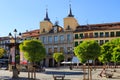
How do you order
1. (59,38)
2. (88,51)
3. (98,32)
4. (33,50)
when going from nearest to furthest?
1. (88,51)
2. (33,50)
3. (98,32)
4. (59,38)

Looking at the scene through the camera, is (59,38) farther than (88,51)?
Yes

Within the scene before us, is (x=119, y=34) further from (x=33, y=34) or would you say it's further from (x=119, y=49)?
(x=119, y=49)

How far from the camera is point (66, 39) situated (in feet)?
268

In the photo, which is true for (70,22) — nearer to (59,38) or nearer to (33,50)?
(59,38)

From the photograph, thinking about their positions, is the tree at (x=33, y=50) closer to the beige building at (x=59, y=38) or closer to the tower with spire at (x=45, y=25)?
the beige building at (x=59, y=38)

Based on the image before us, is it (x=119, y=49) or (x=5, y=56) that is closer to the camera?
(x=119, y=49)

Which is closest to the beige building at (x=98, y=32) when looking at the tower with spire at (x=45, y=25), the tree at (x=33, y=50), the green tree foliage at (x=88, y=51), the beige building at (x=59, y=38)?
the beige building at (x=59, y=38)

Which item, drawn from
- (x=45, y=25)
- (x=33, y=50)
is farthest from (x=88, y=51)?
(x=45, y=25)

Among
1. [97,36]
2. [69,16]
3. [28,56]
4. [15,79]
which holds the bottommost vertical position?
[15,79]

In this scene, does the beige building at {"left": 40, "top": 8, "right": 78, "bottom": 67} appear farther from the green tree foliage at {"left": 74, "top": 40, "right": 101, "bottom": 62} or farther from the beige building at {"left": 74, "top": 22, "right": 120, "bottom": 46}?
the green tree foliage at {"left": 74, "top": 40, "right": 101, "bottom": 62}

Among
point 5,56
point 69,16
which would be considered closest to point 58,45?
point 69,16

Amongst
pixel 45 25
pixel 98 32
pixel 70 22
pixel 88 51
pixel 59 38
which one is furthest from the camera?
pixel 45 25

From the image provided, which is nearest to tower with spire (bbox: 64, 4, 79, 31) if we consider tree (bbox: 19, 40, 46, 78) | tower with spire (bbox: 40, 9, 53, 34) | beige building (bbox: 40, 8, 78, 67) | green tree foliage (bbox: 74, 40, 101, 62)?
beige building (bbox: 40, 8, 78, 67)

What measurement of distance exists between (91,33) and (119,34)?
7.86 metres
